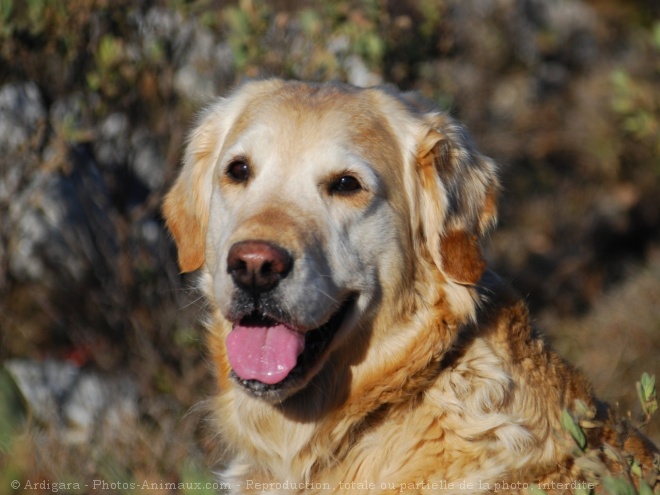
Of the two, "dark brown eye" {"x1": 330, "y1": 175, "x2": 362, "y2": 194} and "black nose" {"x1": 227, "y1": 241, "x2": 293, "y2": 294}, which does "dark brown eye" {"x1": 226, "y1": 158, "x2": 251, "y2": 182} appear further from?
"black nose" {"x1": 227, "y1": 241, "x2": 293, "y2": 294}

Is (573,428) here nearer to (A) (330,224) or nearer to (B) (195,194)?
(A) (330,224)

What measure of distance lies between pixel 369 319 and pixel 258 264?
0.60 meters

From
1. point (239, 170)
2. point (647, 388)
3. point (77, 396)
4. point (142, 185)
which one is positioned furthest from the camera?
point (142, 185)

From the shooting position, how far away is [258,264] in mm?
3084

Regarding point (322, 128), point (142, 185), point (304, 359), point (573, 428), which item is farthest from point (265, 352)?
point (142, 185)

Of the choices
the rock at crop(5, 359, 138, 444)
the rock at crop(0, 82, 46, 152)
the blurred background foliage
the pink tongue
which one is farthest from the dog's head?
the rock at crop(0, 82, 46, 152)

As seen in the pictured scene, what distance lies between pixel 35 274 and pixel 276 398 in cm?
540

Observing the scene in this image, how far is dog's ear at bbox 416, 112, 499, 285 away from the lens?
3.50 m

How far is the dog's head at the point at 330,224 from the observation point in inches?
126

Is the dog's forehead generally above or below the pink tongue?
above

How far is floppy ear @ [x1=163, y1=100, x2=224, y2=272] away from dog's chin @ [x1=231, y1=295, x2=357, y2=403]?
74 centimetres

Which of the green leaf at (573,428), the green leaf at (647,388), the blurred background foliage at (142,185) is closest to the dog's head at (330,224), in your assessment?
the green leaf at (647,388)

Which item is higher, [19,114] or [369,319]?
[369,319]

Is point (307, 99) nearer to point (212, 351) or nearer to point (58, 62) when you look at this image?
point (212, 351)
